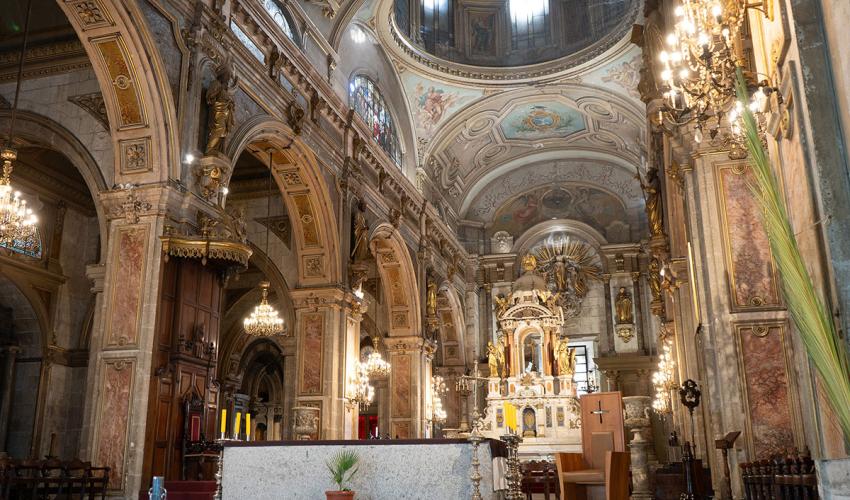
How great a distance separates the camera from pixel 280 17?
13867 millimetres

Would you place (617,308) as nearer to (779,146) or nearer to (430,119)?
(430,119)

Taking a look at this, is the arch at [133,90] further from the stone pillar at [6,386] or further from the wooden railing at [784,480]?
the wooden railing at [784,480]

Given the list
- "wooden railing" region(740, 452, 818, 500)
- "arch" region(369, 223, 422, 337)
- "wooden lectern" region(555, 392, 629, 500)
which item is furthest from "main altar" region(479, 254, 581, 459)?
"wooden railing" region(740, 452, 818, 500)

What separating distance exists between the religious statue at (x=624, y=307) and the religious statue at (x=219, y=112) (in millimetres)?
16907

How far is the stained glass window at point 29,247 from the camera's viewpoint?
1442cm

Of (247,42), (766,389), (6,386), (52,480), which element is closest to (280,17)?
(247,42)

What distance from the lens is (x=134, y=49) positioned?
934 cm

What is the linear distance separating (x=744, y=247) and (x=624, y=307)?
641 inches

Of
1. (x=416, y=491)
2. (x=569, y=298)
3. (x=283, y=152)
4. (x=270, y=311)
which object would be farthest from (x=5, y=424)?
(x=569, y=298)

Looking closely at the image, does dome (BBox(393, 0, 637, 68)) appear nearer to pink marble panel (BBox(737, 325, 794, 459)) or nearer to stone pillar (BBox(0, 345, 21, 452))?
stone pillar (BBox(0, 345, 21, 452))

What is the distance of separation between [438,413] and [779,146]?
56.9ft

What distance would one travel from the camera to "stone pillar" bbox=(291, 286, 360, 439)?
45.3 feet

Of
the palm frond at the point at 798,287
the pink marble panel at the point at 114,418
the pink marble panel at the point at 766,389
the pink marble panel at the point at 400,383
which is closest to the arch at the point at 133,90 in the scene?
the pink marble panel at the point at 114,418

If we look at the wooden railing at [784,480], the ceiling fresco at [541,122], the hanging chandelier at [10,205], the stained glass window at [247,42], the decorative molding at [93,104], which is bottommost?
the wooden railing at [784,480]
